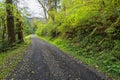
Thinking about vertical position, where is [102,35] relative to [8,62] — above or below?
above

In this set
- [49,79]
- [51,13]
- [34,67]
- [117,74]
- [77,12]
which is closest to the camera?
[49,79]

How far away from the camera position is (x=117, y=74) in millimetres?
7086

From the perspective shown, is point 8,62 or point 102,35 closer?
point 8,62

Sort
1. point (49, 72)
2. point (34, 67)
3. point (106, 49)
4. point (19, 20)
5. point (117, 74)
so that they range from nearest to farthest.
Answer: point (117, 74), point (49, 72), point (34, 67), point (106, 49), point (19, 20)

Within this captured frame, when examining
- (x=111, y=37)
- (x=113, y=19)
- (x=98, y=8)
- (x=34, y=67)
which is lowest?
(x=34, y=67)

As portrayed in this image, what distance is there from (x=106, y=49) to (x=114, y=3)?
2959mm

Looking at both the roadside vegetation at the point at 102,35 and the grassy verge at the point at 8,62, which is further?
the roadside vegetation at the point at 102,35

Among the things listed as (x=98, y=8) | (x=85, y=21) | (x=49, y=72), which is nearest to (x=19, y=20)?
(x=85, y=21)

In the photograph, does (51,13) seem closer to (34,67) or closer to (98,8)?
(98,8)

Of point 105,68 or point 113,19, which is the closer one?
point 105,68

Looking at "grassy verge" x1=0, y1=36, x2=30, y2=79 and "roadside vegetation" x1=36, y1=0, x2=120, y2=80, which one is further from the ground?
"roadside vegetation" x1=36, y1=0, x2=120, y2=80

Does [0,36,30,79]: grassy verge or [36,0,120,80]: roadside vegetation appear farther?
[36,0,120,80]: roadside vegetation

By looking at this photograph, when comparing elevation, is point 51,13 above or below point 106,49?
above

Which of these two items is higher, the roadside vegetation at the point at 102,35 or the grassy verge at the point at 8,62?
the roadside vegetation at the point at 102,35
